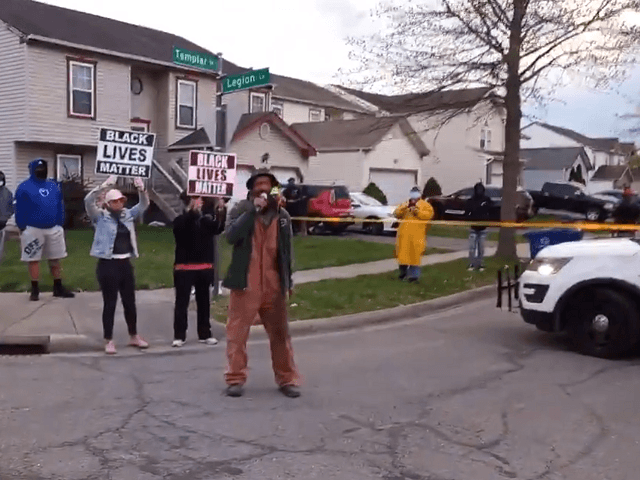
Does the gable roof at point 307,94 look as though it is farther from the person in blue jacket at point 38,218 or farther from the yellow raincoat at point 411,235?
the person in blue jacket at point 38,218

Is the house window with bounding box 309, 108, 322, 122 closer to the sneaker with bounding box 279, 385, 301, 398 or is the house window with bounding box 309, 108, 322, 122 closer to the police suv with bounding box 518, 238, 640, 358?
the police suv with bounding box 518, 238, 640, 358

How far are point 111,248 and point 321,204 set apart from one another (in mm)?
14697

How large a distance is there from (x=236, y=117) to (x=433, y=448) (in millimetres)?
6241

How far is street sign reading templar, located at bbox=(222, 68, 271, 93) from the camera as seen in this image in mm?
9672

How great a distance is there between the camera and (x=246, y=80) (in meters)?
9.88

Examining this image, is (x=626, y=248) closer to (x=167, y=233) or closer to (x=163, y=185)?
(x=167, y=233)

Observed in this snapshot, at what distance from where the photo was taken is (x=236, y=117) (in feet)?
33.3

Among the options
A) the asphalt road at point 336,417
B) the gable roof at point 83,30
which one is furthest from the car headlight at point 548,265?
the gable roof at point 83,30

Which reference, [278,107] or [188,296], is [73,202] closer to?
[188,296]

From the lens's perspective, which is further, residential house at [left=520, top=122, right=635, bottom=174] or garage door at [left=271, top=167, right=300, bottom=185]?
residential house at [left=520, top=122, right=635, bottom=174]

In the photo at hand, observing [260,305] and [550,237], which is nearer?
[260,305]

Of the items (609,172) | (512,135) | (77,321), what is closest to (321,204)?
(512,135)

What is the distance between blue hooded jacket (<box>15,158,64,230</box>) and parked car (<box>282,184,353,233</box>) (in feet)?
38.1

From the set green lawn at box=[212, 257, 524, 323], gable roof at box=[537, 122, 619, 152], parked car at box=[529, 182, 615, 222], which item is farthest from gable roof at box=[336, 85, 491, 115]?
gable roof at box=[537, 122, 619, 152]
